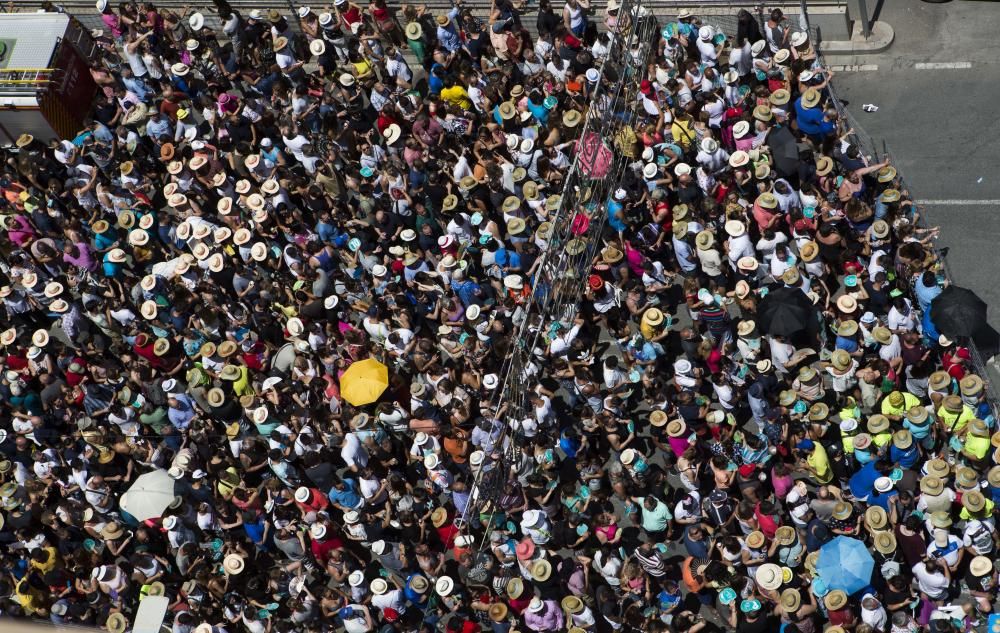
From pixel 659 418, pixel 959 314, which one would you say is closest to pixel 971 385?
pixel 959 314

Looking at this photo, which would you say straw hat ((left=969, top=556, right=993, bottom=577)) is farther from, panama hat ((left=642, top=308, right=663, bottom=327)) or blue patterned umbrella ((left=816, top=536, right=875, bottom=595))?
panama hat ((left=642, top=308, right=663, bottom=327))

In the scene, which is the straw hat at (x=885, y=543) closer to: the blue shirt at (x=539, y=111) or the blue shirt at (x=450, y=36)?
the blue shirt at (x=539, y=111)

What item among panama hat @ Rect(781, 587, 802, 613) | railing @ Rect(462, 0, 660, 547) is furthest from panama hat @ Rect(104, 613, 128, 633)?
panama hat @ Rect(781, 587, 802, 613)

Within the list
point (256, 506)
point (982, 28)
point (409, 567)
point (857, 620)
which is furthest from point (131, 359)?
point (982, 28)

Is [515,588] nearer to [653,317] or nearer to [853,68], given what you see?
[653,317]

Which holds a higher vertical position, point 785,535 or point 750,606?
point 785,535

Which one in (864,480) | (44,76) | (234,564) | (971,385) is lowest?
(234,564)

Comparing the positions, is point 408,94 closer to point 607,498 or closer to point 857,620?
point 607,498
